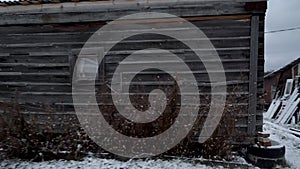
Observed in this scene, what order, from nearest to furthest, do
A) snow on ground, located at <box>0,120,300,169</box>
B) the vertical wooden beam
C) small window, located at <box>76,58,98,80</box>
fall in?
1. snow on ground, located at <box>0,120,300,169</box>
2. the vertical wooden beam
3. small window, located at <box>76,58,98,80</box>

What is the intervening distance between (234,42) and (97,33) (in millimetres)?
2690

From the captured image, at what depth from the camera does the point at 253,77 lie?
567 centimetres

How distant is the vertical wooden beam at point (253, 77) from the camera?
561 cm

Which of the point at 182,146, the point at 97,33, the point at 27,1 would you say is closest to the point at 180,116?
the point at 182,146

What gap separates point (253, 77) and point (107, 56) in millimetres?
2845

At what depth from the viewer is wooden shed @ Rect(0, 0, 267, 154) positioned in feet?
18.6

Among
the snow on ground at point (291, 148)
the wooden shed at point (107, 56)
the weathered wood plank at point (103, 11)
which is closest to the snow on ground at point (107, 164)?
the wooden shed at point (107, 56)

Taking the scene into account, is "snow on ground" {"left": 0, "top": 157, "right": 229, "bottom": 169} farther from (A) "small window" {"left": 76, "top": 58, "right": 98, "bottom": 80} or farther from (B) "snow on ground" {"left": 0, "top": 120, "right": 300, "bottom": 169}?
(A) "small window" {"left": 76, "top": 58, "right": 98, "bottom": 80}

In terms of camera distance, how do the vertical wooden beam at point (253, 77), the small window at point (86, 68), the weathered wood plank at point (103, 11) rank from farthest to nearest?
the small window at point (86, 68) < the weathered wood plank at point (103, 11) < the vertical wooden beam at point (253, 77)

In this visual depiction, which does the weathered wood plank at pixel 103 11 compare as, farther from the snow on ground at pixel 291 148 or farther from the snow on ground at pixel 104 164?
the snow on ground at pixel 291 148

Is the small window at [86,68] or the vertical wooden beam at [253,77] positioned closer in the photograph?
the vertical wooden beam at [253,77]

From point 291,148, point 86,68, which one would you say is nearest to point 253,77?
point 291,148

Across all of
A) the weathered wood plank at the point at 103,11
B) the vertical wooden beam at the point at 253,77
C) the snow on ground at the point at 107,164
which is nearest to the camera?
the snow on ground at the point at 107,164

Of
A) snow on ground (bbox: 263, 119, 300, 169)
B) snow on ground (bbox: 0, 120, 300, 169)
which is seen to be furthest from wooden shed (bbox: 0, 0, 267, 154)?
snow on ground (bbox: 263, 119, 300, 169)
